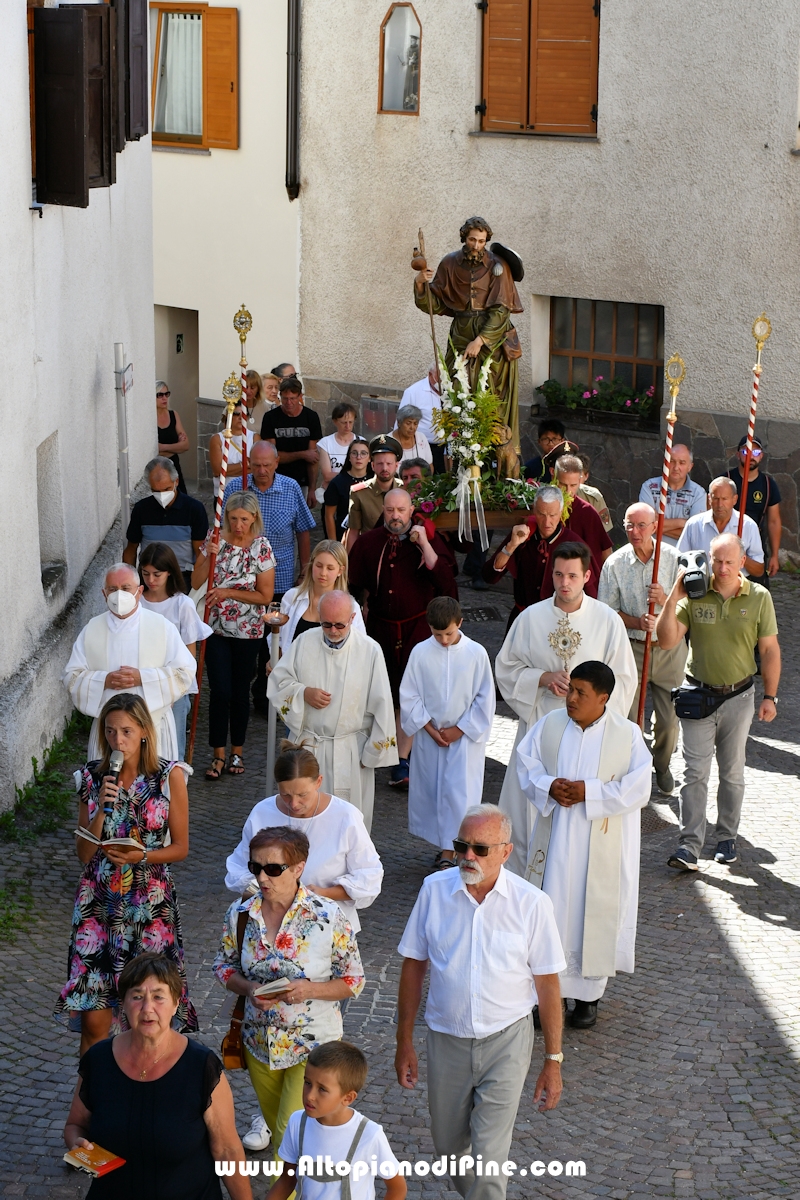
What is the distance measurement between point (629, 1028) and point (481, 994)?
2.23m

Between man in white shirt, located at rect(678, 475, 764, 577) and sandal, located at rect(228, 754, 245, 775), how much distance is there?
3225mm

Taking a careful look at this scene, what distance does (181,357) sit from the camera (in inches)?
870

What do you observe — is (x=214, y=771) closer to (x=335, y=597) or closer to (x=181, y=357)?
(x=335, y=597)

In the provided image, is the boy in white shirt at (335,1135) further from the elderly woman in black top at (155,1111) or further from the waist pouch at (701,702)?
the waist pouch at (701,702)

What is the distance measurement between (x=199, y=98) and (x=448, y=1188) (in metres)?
16.9

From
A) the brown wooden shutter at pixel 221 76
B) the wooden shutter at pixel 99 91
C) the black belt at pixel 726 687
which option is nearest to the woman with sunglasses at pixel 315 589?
the black belt at pixel 726 687

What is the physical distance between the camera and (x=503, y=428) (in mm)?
12820

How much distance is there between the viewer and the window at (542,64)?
1706cm

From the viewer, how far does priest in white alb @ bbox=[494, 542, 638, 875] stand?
28.9 ft

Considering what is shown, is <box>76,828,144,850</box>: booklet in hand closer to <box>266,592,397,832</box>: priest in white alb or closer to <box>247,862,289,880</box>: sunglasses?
<box>247,862,289,880</box>: sunglasses

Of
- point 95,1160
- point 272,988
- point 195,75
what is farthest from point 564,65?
point 95,1160

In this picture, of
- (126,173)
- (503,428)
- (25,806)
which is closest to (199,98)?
(126,173)

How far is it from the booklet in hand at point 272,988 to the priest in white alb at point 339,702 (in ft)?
10.0

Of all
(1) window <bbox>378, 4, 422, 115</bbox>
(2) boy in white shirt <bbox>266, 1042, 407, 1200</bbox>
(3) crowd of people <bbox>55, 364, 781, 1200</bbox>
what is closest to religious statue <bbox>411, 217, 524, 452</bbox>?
(3) crowd of people <bbox>55, 364, 781, 1200</bbox>
